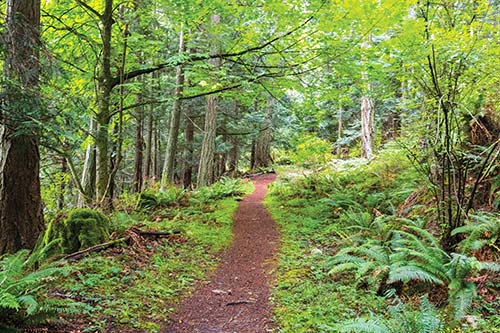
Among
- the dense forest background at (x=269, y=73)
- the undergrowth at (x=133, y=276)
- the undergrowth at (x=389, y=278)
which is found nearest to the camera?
the undergrowth at (x=133, y=276)

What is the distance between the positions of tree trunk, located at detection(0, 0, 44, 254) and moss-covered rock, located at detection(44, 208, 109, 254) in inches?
13.8

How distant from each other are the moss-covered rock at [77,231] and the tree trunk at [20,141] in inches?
13.8

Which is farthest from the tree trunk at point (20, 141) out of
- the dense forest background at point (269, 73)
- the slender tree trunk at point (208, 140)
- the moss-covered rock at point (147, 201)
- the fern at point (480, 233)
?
the slender tree trunk at point (208, 140)

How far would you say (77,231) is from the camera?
5.87 meters

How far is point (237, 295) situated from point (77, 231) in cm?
302

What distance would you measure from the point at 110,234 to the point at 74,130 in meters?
2.20

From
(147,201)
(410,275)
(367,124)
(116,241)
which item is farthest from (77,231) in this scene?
(367,124)

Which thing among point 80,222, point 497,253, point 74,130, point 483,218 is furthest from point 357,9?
point 80,222

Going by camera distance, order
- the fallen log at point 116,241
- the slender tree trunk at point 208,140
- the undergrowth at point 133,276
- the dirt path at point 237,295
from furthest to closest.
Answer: the slender tree trunk at point 208,140
the fallen log at point 116,241
the dirt path at point 237,295
the undergrowth at point 133,276

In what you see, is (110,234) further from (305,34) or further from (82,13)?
(305,34)

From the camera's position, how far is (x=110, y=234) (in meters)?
6.33

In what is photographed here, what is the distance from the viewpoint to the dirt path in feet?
13.4

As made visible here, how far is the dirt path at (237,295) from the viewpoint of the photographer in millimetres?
4078

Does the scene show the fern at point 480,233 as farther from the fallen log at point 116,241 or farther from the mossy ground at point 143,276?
the fallen log at point 116,241
